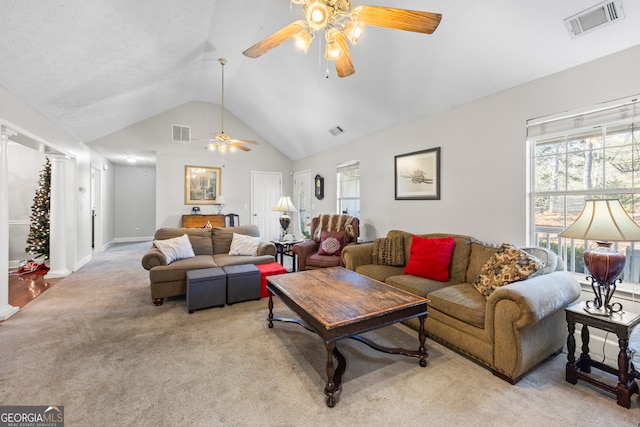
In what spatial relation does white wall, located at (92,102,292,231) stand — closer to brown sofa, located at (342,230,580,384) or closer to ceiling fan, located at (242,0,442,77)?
brown sofa, located at (342,230,580,384)

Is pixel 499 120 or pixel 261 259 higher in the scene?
pixel 499 120

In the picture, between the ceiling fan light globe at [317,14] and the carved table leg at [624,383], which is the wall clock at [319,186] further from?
the carved table leg at [624,383]

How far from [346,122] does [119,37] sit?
3.20 m

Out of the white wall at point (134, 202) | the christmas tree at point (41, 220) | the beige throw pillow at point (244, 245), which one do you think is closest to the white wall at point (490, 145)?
the beige throw pillow at point (244, 245)

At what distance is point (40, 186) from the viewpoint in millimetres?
5152

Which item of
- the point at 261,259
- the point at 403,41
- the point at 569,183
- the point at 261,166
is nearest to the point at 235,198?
the point at 261,166

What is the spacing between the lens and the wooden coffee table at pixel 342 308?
5.79ft

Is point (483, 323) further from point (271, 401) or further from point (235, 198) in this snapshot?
point (235, 198)

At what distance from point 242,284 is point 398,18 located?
120 inches

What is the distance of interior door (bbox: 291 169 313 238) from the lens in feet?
22.4

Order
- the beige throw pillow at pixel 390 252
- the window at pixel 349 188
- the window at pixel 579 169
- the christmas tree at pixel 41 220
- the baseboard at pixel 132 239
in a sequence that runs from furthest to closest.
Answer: the baseboard at pixel 132 239 → the window at pixel 349 188 → the christmas tree at pixel 41 220 → the beige throw pillow at pixel 390 252 → the window at pixel 579 169

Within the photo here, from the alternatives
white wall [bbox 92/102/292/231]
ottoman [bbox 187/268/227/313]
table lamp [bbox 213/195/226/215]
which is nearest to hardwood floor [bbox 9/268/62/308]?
ottoman [bbox 187/268/227/313]

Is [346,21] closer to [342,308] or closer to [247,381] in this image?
[342,308]

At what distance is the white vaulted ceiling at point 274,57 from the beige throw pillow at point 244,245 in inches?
99.2
